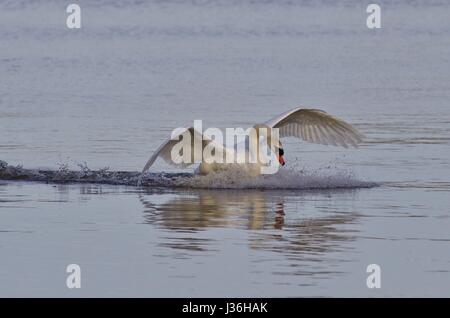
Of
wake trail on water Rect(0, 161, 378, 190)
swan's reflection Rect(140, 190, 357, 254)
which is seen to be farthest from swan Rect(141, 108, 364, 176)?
swan's reflection Rect(140, 190, 357, 254)

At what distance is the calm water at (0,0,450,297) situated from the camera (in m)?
10.9

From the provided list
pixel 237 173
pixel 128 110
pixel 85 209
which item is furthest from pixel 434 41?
pixel 85 209

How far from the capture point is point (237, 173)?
53.5 feet

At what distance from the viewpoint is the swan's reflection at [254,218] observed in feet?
39.9

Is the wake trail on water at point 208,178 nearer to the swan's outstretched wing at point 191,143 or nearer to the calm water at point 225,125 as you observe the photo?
the calm water at point 225,125

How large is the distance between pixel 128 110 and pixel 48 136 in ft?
10.8

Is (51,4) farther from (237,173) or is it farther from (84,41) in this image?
(237,173)

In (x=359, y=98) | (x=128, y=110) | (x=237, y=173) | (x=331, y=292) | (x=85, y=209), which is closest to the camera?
(x=331, y=292)

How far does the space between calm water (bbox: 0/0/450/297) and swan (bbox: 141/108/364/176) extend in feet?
0.99

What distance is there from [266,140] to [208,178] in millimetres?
981

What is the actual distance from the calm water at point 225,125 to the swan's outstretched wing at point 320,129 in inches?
11.7

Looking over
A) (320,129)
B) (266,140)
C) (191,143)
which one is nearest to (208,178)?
(191,143)

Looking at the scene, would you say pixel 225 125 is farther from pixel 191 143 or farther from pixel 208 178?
pixel 191 143

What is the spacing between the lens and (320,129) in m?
17.8
